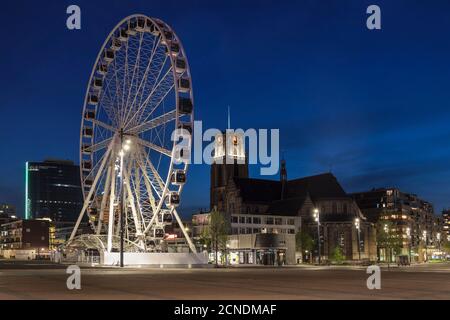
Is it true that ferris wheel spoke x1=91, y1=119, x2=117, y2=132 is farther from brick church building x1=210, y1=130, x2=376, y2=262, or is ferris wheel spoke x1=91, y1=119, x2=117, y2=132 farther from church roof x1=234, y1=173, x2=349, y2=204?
church roof x1=234, y1=173, x2=349, y2=204

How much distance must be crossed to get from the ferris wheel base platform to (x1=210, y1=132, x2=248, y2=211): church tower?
88.3 m

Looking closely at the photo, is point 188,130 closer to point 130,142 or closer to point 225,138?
point 130,142

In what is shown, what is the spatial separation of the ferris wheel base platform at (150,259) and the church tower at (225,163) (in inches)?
3476

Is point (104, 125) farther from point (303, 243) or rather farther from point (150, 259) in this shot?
point (303, 243)

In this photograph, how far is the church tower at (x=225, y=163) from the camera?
525 feet

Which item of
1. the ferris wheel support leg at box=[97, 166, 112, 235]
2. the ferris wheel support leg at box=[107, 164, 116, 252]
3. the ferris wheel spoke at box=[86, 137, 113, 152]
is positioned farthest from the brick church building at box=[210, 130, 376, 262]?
the ferris wheel support leg at box=[107, 164, 116, 252]

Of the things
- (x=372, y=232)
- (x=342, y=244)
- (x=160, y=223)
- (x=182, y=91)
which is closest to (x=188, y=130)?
(x=182, y=91)

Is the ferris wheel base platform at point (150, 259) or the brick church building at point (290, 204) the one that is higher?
the brick church building at point (290, 204)

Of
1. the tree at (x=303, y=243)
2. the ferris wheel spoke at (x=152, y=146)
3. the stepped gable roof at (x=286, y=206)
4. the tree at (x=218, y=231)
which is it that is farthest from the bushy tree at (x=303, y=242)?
the ferris wheel spoke at (x=152, y=146)

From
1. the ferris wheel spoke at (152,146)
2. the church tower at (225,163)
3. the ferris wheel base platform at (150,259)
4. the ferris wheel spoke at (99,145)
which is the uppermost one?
the church tower at (225,163)

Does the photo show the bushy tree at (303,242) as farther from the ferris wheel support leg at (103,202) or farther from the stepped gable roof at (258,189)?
the ferris wheel support leg at (103,202)

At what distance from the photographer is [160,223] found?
65.7 metres
